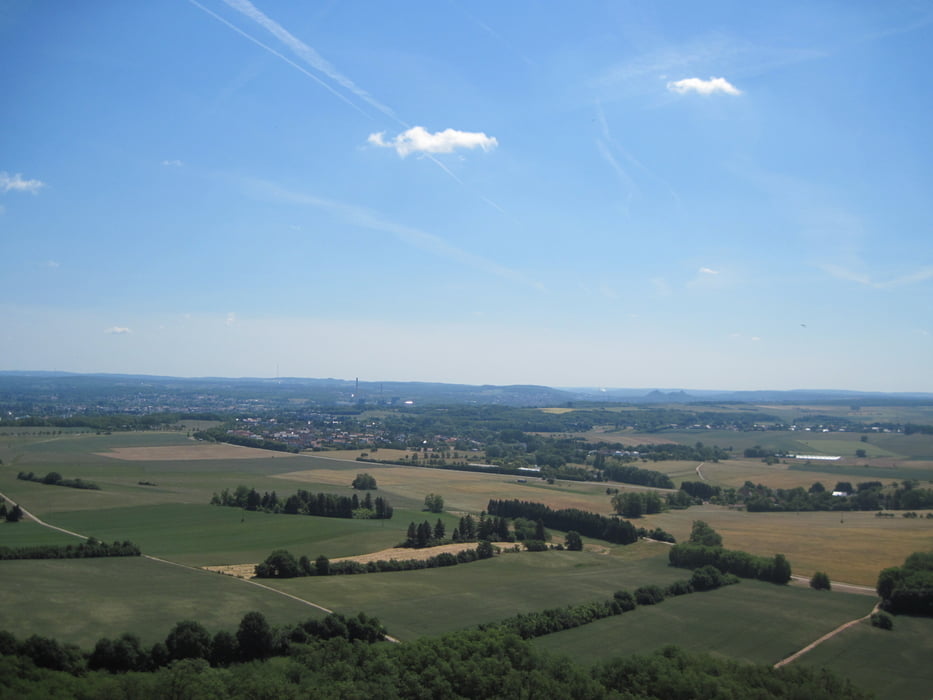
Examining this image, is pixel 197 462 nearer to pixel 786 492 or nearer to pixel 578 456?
pixel 578 456

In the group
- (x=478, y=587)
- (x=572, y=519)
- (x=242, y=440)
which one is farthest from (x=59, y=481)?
(x=242, y=440)

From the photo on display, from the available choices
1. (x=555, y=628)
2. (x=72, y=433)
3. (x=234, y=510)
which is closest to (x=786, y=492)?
(x=555, y=628)

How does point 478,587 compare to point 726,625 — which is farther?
point 478,587

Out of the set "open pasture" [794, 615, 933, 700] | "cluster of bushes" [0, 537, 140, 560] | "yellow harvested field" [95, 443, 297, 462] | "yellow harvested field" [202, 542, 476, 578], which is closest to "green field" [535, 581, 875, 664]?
"open pasture" [794, 615, 933, 700]

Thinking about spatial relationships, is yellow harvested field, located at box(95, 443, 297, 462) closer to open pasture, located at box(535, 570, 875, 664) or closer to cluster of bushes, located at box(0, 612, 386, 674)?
cluster of bushes, located at box(0, 612, 386, 674)

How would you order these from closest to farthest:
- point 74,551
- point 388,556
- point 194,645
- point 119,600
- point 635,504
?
point 194,645
point 119,600
point 74,551
point 388,556
point 635,504

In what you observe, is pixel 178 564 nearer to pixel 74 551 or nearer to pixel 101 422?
pixel 74 551

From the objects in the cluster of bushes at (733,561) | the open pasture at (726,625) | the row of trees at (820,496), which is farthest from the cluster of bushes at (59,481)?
the row of trees at (820,496)
